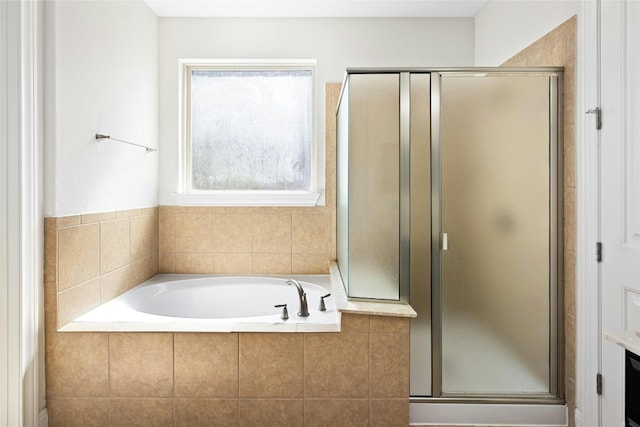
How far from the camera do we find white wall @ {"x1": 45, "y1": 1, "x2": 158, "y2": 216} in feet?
5.92

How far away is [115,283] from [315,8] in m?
2.25

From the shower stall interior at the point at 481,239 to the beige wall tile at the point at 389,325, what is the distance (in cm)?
13

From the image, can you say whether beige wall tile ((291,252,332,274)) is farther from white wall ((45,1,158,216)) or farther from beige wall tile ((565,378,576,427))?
beige wall tile ((565,378,576,427))

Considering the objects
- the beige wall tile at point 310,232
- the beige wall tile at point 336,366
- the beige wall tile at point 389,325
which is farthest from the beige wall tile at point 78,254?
the beige wall tile at point 389,325

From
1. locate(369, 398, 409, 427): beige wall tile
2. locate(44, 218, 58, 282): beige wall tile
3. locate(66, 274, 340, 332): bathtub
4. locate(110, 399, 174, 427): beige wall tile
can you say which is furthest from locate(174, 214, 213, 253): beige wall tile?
locate(369, 398, 409, 427): beige wall tile

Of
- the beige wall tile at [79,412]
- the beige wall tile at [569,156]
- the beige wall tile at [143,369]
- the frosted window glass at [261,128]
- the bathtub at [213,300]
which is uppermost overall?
the frosted window glass at [261,128]

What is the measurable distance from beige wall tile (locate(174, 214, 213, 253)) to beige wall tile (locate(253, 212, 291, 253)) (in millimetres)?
347

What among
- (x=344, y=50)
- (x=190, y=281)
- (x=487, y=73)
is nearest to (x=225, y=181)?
(x=190, y=281)

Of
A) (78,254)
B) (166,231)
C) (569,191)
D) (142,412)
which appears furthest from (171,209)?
(569,191)

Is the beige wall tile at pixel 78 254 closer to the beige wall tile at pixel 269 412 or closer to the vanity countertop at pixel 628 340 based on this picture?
the beige wall tile at pixel 269 412

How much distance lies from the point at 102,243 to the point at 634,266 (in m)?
2.50

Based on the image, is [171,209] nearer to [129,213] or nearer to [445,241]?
[129,213]

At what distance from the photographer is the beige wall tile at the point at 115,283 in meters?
2.18

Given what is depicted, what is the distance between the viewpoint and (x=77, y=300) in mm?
1939
